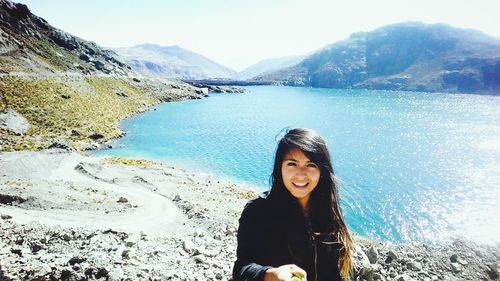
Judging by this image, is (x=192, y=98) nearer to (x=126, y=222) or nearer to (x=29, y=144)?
(x=29, y=144)

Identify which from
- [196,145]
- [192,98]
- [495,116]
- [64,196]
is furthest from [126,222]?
[192,98]

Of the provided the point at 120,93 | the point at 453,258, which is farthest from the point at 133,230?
the point at 120,93

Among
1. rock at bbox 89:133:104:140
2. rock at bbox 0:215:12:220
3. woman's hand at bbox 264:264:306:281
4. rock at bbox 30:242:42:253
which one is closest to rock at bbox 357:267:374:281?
woman's hand at bbox 264:264:306:281

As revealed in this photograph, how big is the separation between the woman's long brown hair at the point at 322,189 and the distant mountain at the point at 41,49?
365ft

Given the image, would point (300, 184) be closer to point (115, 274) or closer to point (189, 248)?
point (115, 274)

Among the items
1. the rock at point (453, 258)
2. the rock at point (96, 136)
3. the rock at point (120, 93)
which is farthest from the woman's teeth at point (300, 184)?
the rock at point (120, 93)

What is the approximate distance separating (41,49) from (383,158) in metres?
137

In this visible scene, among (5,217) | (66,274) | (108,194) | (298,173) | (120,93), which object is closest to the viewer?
(298,173)

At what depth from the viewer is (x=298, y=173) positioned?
414 centimetres

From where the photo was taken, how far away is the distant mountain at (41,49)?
112375 millimetres

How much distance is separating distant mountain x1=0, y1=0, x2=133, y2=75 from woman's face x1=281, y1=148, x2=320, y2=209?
365ft

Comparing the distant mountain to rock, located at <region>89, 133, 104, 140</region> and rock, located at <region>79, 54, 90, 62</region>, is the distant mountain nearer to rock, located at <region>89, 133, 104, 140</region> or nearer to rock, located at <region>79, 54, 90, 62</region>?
rock, located at <region>79, 54, 90, 62</region>

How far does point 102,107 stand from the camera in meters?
95.2

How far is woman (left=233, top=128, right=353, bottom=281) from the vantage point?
3975 millimetres
